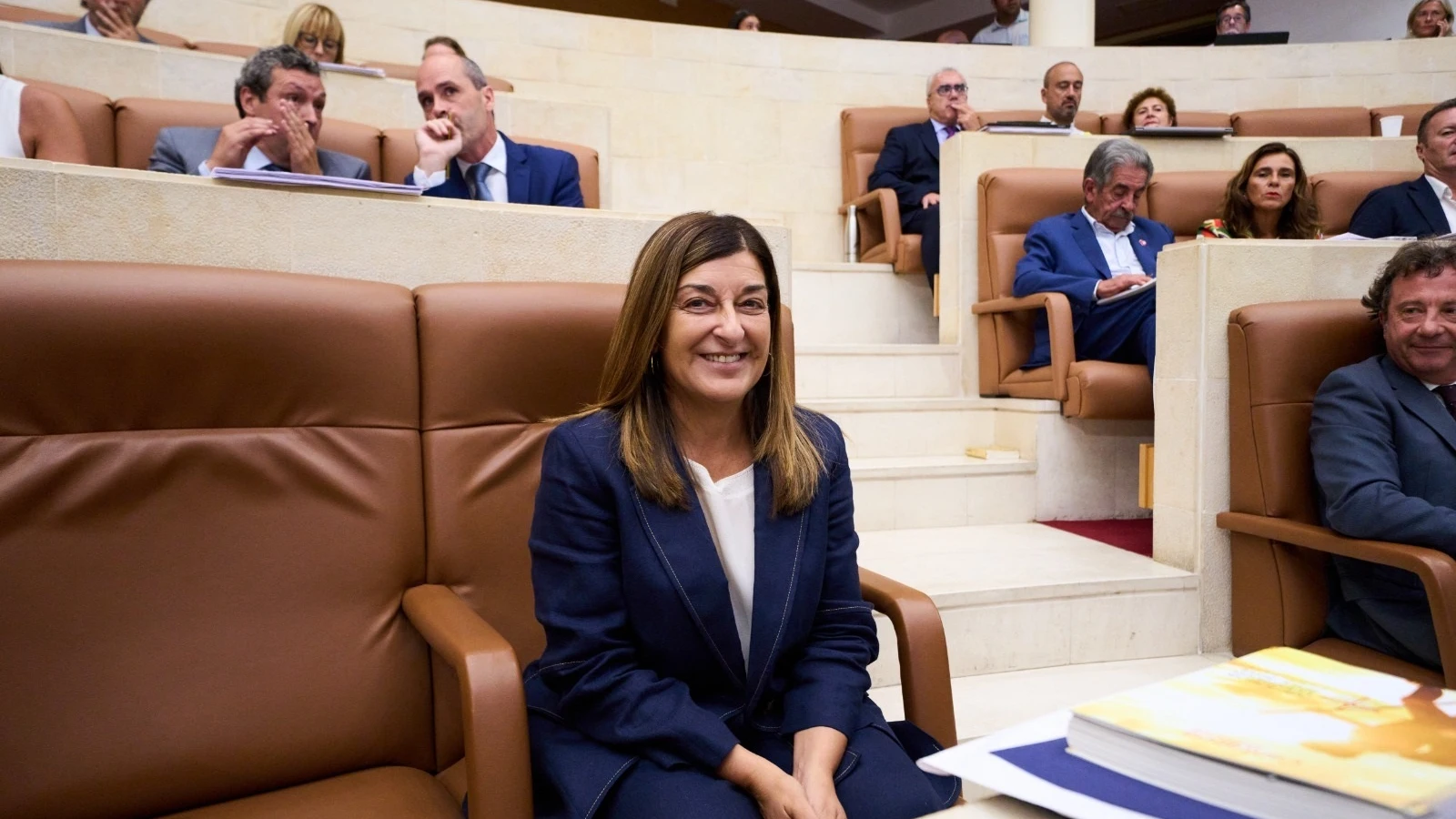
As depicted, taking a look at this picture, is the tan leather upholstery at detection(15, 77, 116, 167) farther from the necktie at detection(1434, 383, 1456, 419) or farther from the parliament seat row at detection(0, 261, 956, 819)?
the necktie at detection(1434, 383, 1456, 419)

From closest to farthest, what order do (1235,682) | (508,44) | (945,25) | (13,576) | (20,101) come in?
(1235,682) → (13,576) → (20,101) → (508,44) → (945,25)

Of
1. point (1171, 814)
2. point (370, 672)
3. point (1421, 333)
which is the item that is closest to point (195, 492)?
point (370, 672)

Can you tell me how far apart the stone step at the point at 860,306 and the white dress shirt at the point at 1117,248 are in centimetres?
95

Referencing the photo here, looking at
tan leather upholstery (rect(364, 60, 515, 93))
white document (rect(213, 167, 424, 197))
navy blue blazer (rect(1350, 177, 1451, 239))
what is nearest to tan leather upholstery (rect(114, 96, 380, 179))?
tan leather upholstery (rect(364, 60, 515, 93))

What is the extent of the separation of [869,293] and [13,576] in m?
3.38

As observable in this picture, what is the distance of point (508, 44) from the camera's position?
4.73 metres

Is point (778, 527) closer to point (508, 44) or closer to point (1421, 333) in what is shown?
point (1421, 333)

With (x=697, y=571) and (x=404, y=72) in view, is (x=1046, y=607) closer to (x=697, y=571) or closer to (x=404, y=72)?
(x=697, y=571)

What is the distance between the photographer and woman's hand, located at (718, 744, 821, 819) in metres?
0.93

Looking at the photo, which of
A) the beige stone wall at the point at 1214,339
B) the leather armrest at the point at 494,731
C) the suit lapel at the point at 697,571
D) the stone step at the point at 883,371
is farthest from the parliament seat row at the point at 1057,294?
the leather armrest at the point at 494,731

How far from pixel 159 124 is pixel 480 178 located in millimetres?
967

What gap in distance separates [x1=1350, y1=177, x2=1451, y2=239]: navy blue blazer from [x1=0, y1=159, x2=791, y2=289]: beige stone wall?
290 cm

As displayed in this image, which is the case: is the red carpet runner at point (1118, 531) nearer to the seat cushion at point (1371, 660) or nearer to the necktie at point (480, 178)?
the seat cushion at point (1371, 660)

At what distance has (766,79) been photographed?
16.6 feet
